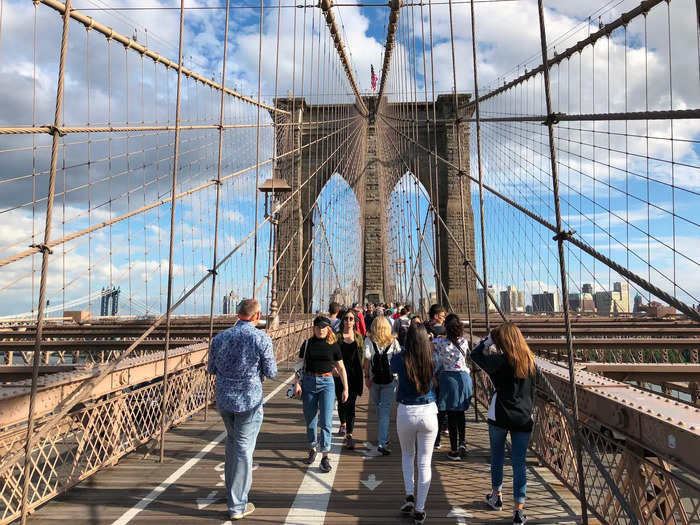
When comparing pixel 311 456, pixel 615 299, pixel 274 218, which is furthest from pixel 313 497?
pixel 615 299

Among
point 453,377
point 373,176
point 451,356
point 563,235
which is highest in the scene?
point 373,176

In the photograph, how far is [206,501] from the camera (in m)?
3.00

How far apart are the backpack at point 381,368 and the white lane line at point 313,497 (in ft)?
2.37

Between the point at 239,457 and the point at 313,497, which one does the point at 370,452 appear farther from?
the point at 239,457

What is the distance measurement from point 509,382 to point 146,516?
223 cm

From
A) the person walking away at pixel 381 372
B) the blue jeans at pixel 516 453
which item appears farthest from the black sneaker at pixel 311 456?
the blue jeans at pixel 516 453

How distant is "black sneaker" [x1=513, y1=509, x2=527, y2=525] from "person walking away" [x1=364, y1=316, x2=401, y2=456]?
1.44 meters

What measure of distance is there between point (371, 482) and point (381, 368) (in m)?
0.90

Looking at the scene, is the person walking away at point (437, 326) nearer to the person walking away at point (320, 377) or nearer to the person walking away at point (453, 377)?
the person walking away at point (453, 377)

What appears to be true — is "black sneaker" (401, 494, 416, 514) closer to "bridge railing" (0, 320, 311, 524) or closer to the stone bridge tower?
"bridge railing" (0, 320, 311, 524)

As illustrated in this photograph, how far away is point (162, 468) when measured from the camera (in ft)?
11.8

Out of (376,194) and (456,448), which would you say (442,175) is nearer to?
(376,194)

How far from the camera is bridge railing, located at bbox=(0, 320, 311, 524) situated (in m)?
2.66

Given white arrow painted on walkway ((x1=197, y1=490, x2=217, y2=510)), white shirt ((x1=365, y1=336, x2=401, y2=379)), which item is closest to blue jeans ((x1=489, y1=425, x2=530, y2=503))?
white shirt ((x1=365, y1=336, x2=401, y2=379))
